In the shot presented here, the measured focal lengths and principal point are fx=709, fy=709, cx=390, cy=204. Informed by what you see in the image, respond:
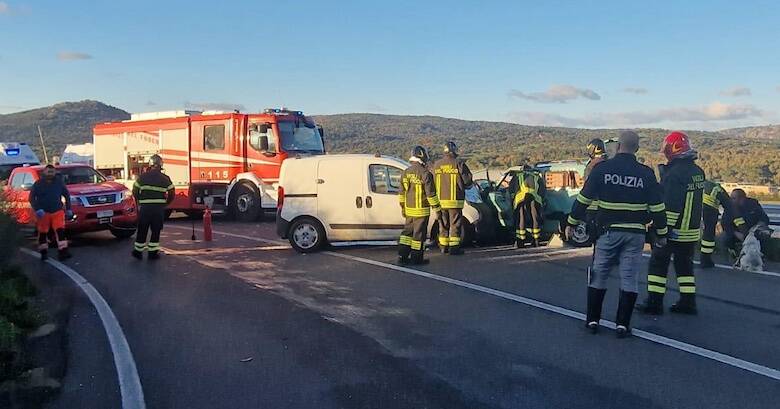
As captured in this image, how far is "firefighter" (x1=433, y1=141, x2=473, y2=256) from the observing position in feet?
38.2

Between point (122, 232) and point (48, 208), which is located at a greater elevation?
point (48, 208)

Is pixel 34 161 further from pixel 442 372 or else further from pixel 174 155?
pixel 442 372

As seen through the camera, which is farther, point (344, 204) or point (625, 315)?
point (344, 204)

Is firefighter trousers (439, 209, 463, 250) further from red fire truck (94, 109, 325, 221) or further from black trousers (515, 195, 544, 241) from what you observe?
red fire truck (94, 109, 325, 221)

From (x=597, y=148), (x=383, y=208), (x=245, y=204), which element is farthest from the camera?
(x=245, y=204)

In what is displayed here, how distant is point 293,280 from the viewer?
31.5 ft

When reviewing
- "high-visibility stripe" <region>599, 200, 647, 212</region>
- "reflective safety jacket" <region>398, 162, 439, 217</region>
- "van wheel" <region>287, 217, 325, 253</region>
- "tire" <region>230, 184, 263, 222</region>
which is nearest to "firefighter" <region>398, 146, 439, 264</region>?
"reflective safety jacket" <region>398, 162, 439, 217</region>

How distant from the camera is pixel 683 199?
7.61 m

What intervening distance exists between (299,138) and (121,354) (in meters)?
13.6

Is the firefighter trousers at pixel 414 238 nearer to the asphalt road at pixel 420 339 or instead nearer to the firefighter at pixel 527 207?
the asphalt road at pixel 420 339

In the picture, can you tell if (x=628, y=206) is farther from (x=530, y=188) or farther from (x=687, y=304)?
(x=530, y=188)

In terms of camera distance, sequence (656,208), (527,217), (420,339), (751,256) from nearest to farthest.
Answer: (420,339)
(656,208)
(751,256)
(527,217)

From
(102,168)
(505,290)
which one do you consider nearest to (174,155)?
(102,168)

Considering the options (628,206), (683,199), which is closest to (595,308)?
(628,206)
